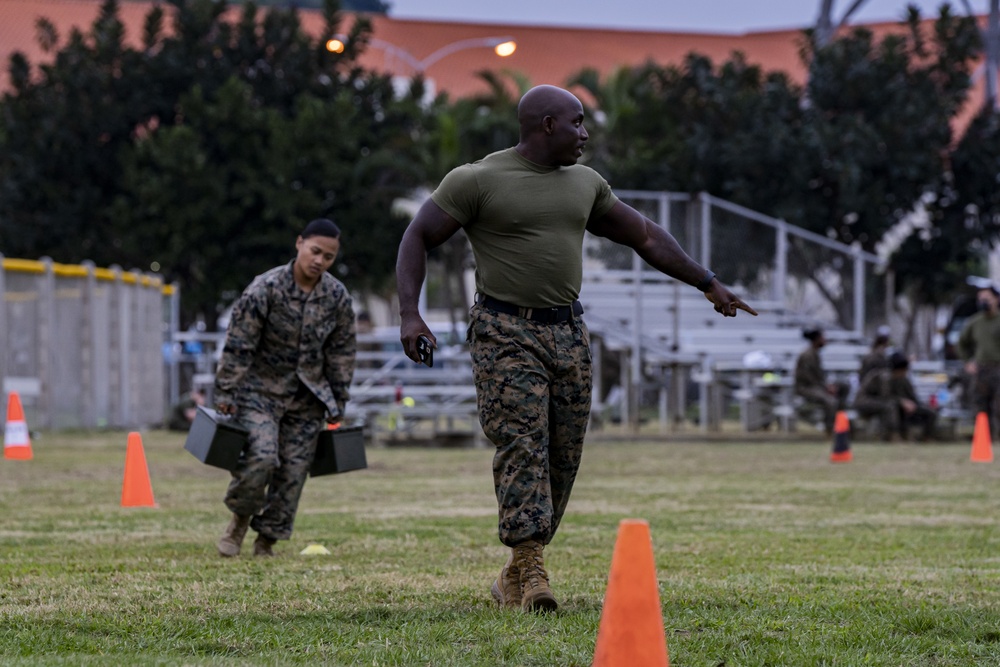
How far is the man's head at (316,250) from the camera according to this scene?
29.3ft

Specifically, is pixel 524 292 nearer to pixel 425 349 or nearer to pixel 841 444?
pixel 425 349

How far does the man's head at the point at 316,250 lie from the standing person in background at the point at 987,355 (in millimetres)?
16467

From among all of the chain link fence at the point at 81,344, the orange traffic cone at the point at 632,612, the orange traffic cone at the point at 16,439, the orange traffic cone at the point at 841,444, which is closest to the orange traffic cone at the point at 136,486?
the orange traffic cone at the point at 16,439

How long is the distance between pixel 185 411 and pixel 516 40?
38.0 m

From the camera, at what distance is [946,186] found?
3538cm

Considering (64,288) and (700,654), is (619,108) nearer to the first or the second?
(64,288)

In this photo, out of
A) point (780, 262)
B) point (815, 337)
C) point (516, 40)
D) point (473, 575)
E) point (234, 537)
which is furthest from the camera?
point (516, 40)

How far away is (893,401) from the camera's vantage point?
24656 mm

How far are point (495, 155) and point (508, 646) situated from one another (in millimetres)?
1940

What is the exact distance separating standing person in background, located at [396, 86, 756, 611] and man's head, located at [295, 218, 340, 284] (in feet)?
7.28

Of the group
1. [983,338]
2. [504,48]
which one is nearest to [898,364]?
[983,338]

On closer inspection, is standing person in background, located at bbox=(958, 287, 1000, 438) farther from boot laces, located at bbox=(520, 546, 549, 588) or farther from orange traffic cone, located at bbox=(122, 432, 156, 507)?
boot laces, located at bbox=(520, 546, 549, 588)

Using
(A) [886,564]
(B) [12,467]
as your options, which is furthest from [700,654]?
(B) [12,467]

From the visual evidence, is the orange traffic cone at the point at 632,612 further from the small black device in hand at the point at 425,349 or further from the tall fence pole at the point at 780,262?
the tall fence pole at the point at 780,262
